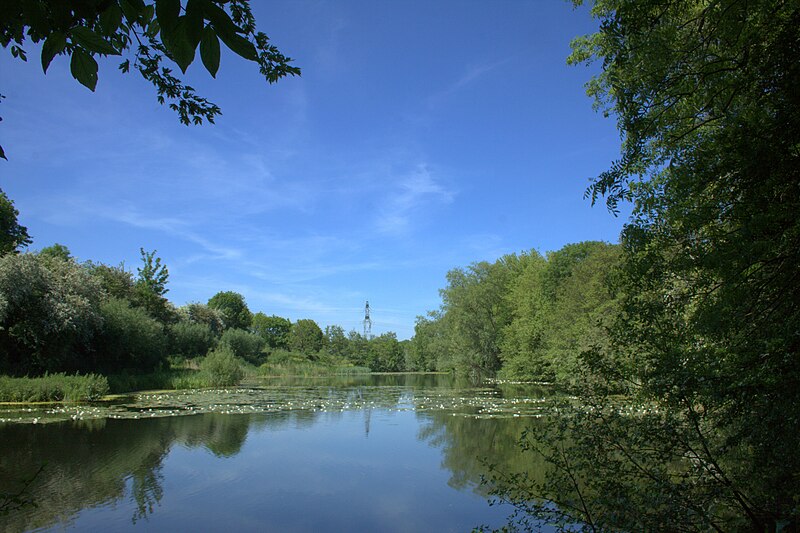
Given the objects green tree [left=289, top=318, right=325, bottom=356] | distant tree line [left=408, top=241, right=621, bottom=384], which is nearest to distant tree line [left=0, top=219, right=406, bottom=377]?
distant tree line [left=408, top=241, right=621, bottom=384]

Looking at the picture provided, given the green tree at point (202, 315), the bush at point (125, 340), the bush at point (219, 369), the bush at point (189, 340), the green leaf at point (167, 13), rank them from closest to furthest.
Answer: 1. the green leaf at point (167, 13)
2. the bush at point (125, 340)
3. the bush at point (219, 369)
4. the bush at point (189, 340)
5. the green tree at point (202, 315)

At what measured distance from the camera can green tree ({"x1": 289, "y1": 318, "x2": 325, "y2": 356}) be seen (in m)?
76.3

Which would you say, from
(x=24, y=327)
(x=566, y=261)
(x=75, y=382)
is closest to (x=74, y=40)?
(x=75, y=382)

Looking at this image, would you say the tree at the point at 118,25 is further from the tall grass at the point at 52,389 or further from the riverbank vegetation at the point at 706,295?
the tall grass at the point at 52,389

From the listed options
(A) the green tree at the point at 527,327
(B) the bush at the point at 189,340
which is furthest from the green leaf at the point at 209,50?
(B) the bush at the point at 189,340

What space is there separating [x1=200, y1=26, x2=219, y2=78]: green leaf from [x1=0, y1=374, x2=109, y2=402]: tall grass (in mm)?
23050

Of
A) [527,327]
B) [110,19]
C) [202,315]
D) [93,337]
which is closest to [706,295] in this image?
[110,19]

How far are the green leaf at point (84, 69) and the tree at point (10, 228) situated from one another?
33.7 m

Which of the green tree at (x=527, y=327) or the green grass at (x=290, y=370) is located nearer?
the green tree at (x=527, y=327)

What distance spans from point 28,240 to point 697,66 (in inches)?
1534

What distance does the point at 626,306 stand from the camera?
448 centimetres

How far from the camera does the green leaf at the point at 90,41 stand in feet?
3.84

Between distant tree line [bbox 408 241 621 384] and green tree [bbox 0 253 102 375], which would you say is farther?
distant tree line [bbox 408 241 621 384]

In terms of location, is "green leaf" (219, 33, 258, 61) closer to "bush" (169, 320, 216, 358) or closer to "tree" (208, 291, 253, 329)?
"bush" (169, 320, 216, 358)
